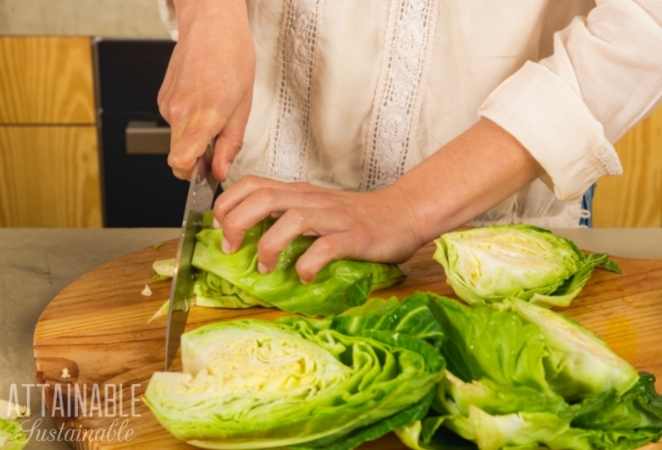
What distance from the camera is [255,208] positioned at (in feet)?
4.06

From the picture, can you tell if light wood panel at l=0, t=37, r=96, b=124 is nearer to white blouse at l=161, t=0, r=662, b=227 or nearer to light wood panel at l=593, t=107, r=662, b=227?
white blouse at l=161, t=0, r=662, b=227

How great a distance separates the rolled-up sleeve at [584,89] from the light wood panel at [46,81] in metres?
1.57

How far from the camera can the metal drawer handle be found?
8.54 feet

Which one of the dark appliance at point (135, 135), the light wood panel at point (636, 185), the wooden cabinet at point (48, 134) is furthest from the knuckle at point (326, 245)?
the light wood panel at point (636, 185)

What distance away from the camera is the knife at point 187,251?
110 centimetres

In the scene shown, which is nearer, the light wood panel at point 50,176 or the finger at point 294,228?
the finger at point 294,228

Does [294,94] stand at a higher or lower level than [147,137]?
higher

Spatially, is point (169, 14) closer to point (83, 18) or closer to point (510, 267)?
point (510, 267)

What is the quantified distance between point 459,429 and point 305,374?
0.15 metres

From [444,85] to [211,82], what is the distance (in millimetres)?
366

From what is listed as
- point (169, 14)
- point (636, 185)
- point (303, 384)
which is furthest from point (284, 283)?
point (636, 185)

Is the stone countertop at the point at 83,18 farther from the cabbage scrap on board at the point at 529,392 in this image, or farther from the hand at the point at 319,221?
the cabbage scrap on board at the point at 529,392

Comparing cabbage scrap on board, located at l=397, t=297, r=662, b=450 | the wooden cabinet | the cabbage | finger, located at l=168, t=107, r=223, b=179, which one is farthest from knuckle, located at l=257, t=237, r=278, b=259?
the wooden cabinet

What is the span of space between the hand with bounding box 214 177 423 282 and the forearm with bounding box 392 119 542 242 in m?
0.02
